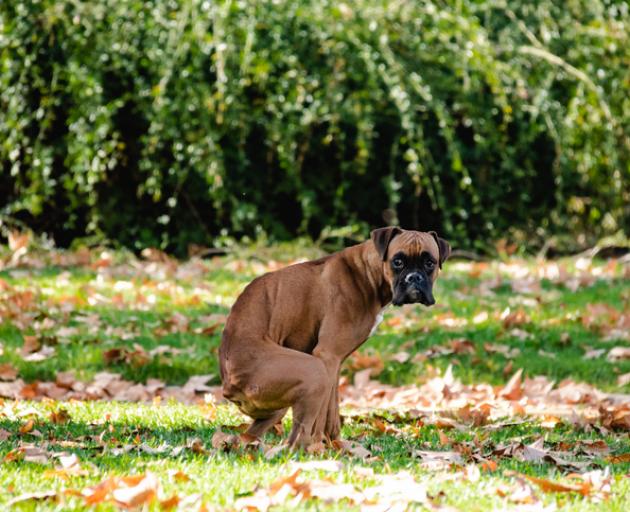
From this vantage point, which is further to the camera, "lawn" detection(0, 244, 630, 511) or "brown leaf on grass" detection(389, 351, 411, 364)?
"brown leaf on grass" detection(389, 351, 411, 364)

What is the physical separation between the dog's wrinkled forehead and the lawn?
41.6 inches

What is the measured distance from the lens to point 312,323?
5.44 m

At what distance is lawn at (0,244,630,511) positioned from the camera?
3998mm

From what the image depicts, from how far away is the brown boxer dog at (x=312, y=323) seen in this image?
5.03 metres

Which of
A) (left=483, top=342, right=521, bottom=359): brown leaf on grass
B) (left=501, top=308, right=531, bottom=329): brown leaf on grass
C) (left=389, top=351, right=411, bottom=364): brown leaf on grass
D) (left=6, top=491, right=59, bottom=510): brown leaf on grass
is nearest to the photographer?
(left=6, top=491, right=59, bottom=510): brown leaf on grass

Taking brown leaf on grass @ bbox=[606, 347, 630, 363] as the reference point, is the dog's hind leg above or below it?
above

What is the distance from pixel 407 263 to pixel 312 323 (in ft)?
2.07

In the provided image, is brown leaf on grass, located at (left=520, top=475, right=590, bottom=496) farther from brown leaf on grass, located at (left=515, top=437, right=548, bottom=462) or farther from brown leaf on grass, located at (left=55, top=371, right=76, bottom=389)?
brown leaf on grass, located at (left=55, top=371, right=76, bottom=389)

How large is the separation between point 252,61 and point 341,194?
78.1 inches

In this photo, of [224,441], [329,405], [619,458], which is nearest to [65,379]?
[224,441]

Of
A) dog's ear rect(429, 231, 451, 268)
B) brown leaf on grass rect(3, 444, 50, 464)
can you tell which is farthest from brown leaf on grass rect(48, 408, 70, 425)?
dog's ear rect(429, 231, 451, 268)

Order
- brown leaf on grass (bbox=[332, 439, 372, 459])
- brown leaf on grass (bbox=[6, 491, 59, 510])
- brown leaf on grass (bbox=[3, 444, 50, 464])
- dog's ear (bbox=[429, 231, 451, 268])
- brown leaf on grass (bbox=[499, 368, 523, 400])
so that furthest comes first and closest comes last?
brown leaf on grass (bbox=[499, 368, 523, 400]), dog's ear (bbox=[429, 231, 451, 268]), brown leaf on grass (bbox=[332, 439, 372, 459]), brown leaf on grass (bbox=[3, 444, 50, 464]), brown leaf on grass (bbox=[6, 491, 59, 510])

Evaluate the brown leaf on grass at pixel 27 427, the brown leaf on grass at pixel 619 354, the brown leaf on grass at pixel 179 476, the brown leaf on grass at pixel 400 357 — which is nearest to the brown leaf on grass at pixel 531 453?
the brown leaf on grass at pixel 179 476

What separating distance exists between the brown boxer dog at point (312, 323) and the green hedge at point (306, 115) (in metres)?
6.26
